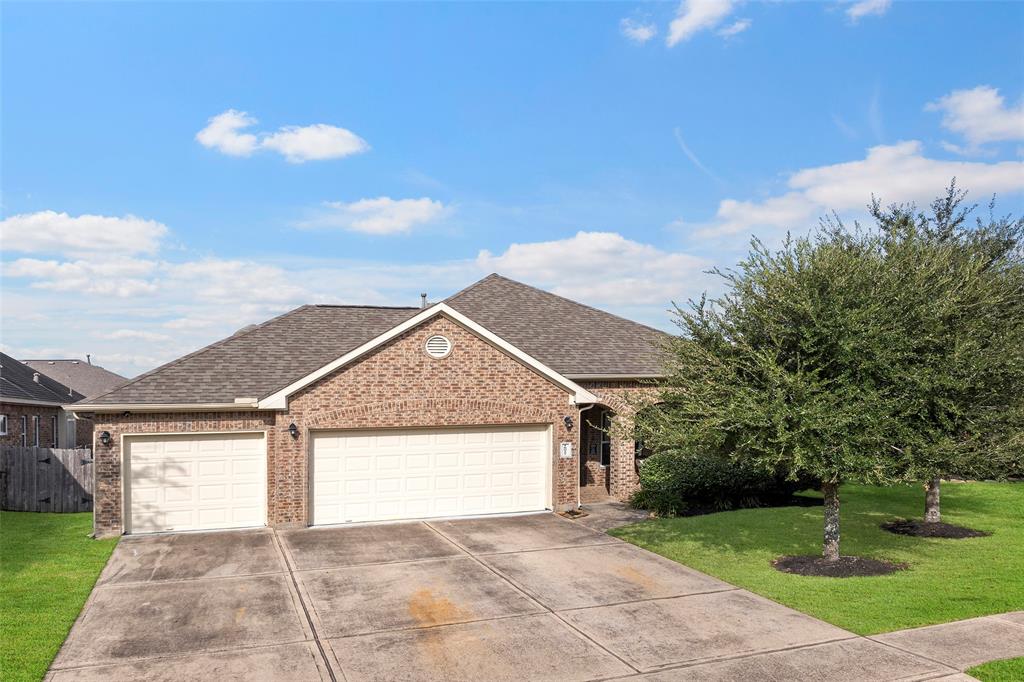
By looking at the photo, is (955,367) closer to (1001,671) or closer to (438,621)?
(1001,671)

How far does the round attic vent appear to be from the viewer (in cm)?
1727

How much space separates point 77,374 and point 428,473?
1380 inches

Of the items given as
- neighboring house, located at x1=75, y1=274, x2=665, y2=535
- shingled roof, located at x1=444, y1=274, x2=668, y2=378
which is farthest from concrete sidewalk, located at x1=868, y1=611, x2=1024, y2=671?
shingled roof, located at x1=444, y1=274, x2=668, y2=378


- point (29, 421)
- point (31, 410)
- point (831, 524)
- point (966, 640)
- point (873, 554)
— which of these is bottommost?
point (873, 554)

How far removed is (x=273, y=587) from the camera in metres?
11.7

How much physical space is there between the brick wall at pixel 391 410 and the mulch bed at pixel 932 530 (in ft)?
24.0

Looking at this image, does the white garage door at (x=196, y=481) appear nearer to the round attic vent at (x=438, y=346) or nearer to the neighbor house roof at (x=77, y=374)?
the round attic vent at (x=438, y=346)

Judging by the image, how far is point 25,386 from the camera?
27.8 metres

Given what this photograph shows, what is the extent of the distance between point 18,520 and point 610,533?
45.3 feet

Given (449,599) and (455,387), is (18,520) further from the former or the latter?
(449,599)

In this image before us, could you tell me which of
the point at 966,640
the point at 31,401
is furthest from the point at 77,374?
the point at 966,640

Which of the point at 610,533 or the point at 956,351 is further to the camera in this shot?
the point at 610,533

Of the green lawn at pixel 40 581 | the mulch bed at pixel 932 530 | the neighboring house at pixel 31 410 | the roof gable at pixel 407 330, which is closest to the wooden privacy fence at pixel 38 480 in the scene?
the green lawn at pixel 40 581

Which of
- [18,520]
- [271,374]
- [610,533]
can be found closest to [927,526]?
[610,533]
